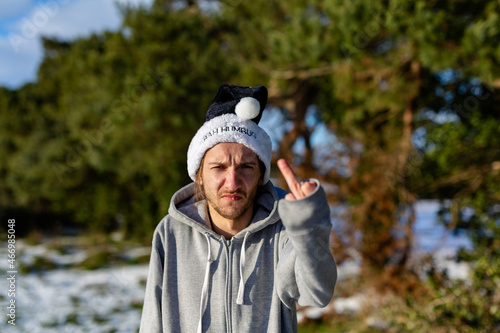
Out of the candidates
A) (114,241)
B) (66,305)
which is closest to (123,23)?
(66,305)

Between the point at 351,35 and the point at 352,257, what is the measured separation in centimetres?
233

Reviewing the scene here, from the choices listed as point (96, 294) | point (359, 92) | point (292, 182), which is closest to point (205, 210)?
point (292, 182)

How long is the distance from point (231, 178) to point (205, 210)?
9.4 inches

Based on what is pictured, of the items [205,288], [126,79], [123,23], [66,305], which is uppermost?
[123,23]

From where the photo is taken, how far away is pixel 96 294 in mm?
6340

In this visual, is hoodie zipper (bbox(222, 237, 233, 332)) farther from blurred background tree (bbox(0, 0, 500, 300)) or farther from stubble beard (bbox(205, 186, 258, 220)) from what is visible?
blurred background tree (bbox(0, 0, 500, 300))

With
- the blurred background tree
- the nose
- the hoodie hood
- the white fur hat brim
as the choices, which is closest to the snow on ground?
the blurred background tree

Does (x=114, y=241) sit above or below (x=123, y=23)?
below

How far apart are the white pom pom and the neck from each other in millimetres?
340

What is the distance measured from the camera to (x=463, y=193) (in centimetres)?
458

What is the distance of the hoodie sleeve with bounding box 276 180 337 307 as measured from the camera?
1.18m

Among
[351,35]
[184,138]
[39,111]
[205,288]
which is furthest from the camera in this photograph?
[39,111]

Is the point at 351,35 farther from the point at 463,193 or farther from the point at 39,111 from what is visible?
the point at 39,111

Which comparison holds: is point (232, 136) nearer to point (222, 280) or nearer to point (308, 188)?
point (308, 188)
